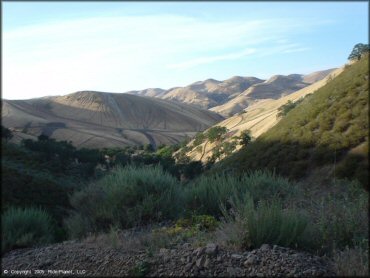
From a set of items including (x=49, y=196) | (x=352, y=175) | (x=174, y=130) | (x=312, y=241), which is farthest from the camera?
(x=174, y=130)

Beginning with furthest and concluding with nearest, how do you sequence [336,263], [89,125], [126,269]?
[89,125]
[126,269]
[336,263]

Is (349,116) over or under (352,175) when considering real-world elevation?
over

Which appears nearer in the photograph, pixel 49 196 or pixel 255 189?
pixel 255 189

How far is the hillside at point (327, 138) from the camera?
19734mm

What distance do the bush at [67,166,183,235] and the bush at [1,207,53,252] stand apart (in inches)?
25.9

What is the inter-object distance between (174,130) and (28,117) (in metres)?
58.0

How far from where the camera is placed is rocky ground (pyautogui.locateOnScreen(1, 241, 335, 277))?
5820 millimetres

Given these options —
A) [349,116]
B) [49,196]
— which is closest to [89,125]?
[49,196]

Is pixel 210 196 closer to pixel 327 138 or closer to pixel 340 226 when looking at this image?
pixel 340 226

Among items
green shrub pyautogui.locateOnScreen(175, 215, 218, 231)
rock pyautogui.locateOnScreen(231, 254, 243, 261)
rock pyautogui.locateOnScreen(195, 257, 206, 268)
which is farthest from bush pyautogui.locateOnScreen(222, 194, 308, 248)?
green shrub pyautogui.locateOnScreen(175, 215, 218, 231)

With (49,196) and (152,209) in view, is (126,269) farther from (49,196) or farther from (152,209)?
(49,196)

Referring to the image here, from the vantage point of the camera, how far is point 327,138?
76.1ft

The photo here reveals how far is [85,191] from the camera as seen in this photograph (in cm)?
1191

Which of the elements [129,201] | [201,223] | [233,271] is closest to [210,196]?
[129,201]
